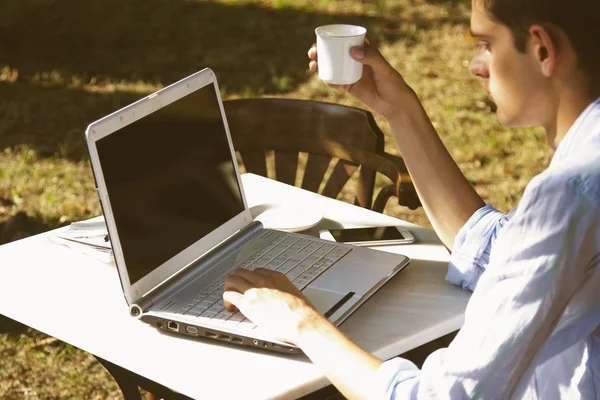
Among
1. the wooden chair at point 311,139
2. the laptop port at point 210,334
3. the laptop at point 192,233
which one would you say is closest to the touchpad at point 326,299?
the laptop at point 192,233

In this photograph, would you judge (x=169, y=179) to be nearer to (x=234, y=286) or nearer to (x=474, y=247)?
(x=234, y=286)

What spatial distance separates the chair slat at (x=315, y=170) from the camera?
138 inches

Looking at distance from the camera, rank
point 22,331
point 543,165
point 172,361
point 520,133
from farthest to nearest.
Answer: point 520,133, point 543,165, point 22,331, point 172,361

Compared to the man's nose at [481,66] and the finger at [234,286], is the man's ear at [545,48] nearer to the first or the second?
the man's nose at [481,66]

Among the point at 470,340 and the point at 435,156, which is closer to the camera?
the point at 470,340

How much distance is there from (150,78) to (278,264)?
4.96 meters

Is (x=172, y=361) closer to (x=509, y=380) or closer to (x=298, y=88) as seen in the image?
(x=509, y=380)

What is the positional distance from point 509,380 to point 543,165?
4.44m

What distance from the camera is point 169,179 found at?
2156 millimetres

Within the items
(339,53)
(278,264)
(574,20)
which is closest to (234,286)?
(278,264)

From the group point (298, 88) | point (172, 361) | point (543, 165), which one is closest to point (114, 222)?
point (172, 361)

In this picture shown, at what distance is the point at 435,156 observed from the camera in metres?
2.49

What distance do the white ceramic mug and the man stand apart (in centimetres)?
61

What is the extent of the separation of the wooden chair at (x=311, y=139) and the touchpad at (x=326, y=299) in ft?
4.38
